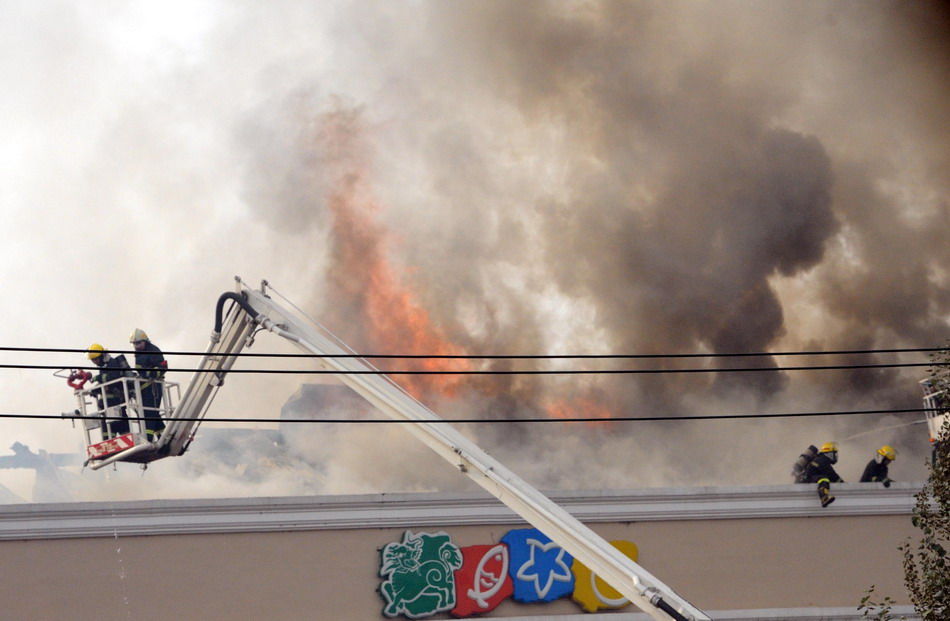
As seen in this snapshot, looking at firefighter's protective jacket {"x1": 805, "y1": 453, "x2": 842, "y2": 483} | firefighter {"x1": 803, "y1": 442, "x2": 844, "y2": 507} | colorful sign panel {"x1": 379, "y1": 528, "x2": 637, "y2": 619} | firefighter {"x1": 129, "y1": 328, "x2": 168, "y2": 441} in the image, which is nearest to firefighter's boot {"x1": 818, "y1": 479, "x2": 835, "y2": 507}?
firefighter {"x1": 803, "y1": 442, "x2": 844, "y2": 507}

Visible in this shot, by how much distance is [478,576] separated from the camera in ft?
45.1

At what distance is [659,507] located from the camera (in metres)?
14.4

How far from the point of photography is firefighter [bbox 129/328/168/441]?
1224 cm

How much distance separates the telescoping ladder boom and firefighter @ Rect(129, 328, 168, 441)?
1548 millimetres

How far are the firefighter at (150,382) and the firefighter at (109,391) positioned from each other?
0.24 m

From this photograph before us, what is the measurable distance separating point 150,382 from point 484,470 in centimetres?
474

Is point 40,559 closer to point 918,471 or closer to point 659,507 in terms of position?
point 659,507

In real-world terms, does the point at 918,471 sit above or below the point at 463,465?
above

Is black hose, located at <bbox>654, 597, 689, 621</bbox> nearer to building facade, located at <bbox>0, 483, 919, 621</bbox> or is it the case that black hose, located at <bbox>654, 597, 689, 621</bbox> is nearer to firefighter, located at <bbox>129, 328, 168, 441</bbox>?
building facade, located at <bbox>0, 483, 919, 621</bbox>

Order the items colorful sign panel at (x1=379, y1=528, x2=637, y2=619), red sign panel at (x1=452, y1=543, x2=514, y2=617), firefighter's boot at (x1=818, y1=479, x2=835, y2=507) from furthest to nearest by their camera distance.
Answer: firefighter's boot at (x1=818, y1=479, x2=835, y2=507)
red sign panel at (x1=452, y1=543, x2=514, y2=617)
colorful sign panel at (x1=379, y1=528, x2=637, y2=619)

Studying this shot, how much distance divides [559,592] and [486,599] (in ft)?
3.37

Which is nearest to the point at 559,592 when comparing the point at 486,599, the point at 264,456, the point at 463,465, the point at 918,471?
the point at 486,599

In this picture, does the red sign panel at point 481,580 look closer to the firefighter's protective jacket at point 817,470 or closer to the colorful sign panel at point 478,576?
the colorful sign panel at point 478,576

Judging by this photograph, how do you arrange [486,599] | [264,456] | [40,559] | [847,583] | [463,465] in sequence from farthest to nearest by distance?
[264,456] < [847,583] < [486,599] < [40,559] < [463,465]
